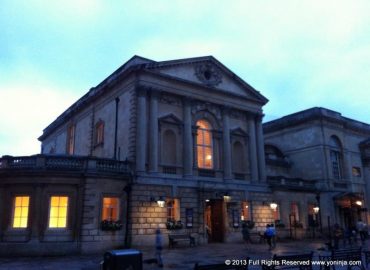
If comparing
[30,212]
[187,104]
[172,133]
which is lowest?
[30,212]

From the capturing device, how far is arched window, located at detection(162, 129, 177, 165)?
96.0 ft

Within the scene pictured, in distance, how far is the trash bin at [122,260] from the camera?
10.3m

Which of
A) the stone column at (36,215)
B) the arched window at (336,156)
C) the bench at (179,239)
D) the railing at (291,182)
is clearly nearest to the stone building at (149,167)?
the stone column at (36,215)

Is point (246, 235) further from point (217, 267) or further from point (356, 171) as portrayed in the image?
point (356, 171)

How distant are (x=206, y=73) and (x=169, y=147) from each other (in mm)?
7426

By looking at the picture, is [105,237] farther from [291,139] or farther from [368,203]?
[368,203]

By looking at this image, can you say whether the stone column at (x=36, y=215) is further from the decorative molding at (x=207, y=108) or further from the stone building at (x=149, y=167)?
the decorative molding at (x=207, y=108)

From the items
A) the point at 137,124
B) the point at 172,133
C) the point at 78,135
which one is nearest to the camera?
the point at 137,124

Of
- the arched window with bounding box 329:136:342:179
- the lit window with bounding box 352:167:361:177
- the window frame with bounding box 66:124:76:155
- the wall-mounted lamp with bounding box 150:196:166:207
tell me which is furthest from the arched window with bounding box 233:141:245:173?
the lit window with bounding box 352:167:361:177

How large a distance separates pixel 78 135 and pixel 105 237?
1524 centimetres

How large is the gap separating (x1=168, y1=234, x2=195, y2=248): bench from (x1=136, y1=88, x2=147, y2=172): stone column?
4.94 m

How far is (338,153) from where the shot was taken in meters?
44.1

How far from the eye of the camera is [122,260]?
10398 mm

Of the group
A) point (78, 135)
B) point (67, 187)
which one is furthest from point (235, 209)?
point (78, 135)
